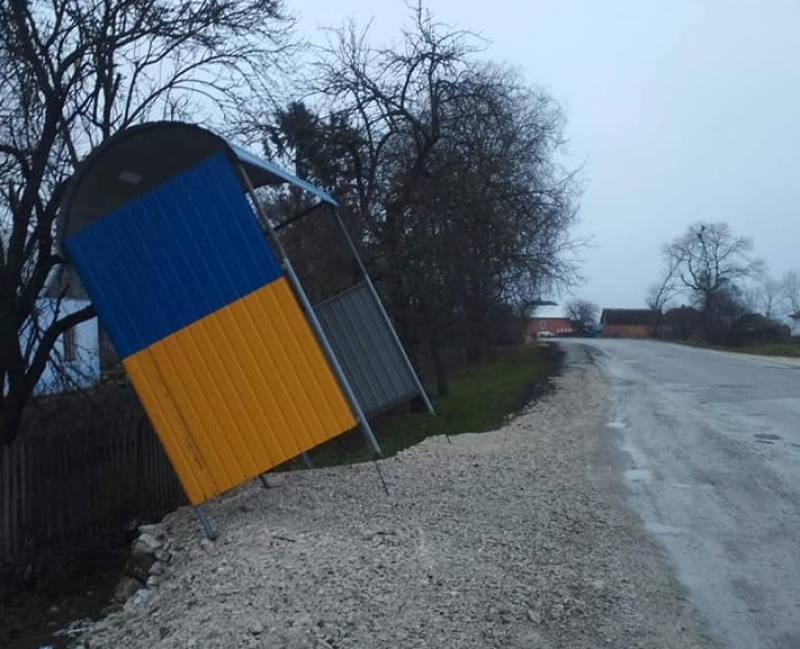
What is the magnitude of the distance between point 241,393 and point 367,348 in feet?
11.5

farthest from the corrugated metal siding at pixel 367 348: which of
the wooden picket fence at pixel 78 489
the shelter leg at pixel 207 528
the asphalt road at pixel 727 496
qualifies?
the shelter leg at pixel 207 528

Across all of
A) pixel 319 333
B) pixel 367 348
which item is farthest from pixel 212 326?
pixel 367 348

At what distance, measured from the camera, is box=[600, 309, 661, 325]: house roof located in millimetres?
124875

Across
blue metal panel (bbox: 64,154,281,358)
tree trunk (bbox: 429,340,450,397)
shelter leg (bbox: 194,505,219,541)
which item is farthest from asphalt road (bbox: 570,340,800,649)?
blue metal panel (bbox: 64,154,281,358)

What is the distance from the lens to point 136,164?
32.7ft

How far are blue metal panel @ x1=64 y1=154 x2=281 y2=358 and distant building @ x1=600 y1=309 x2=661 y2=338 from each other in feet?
365

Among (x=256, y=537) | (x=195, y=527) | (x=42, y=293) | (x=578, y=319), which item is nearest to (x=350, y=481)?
(x=195, y=527)

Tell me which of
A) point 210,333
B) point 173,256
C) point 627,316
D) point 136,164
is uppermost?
point 136,164

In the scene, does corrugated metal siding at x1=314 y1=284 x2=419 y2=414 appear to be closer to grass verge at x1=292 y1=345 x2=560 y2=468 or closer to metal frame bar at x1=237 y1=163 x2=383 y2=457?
grass verge at x1=292 y1=345 x2=560 y2=468

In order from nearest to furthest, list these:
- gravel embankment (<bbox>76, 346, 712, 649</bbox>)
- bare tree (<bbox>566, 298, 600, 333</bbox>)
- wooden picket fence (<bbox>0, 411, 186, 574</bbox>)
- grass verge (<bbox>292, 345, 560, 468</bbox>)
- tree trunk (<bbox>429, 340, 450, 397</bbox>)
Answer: gravel embankment (<bbox>76, 346, 712, 649</bbox>) → wooden picket fence (<bbox>0, 411, 186, 574</bbox>) → grass verge (<bbox>292, 345, 560, 468</bbox>) → tree trunk (<bbox>429, 340, 450, 397</bbox>) → bare tree (<bbox>566, 298, 600, 333</bbox>)

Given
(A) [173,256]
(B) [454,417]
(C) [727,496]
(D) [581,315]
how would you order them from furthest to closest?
1. (D) [581,315]
2. (B) [454,417]
3. (C) [727,496]
4. (A) [173,256]

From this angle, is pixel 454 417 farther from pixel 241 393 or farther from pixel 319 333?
pixel 241 393

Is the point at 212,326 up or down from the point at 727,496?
up

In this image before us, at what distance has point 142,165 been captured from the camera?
33.0 ft
